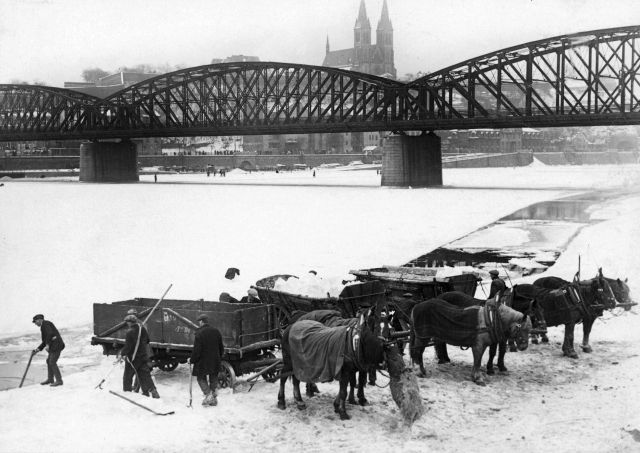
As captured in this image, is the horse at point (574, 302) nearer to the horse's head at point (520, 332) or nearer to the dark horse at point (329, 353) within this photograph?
the horse's head at point (520, 332)

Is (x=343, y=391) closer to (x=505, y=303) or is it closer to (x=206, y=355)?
(x=206, y=355)

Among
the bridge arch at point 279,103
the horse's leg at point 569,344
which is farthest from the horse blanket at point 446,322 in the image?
the bridge arch at point 279,103

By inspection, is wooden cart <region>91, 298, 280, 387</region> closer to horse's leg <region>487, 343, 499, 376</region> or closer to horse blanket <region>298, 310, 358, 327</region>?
horse blanket <region>298, 310, 358, 327</region>

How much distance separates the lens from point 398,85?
9538 cm

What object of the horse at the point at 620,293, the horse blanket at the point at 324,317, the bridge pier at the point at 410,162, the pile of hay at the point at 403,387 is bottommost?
the pile of hay at the point at 403,387

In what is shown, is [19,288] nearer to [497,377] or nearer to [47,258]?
[47,258]

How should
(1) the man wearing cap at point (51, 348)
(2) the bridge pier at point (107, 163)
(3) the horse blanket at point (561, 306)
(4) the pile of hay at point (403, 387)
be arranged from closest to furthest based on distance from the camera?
(4) the pile of hay at point (403, 387), (1) the man wearing cap at point (51, 348), (3) the horse blanket at point (561, 306), (2) the bridge pier at point (107, 163)

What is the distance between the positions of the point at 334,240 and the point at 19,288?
15804 mm

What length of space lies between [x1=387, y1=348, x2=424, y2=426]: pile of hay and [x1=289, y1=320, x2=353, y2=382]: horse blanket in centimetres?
74

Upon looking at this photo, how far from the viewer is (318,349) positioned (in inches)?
523

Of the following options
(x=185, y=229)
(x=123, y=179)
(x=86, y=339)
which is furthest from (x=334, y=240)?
(x=123, y=179)

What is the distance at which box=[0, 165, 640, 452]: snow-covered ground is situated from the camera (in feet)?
40.5

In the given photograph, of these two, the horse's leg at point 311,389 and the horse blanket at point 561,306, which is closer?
the horse's leg at point 311,389

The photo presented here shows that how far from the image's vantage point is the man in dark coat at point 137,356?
558 inches
